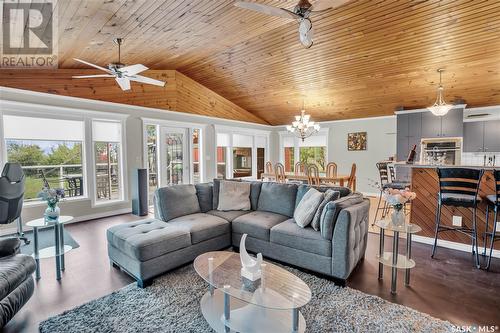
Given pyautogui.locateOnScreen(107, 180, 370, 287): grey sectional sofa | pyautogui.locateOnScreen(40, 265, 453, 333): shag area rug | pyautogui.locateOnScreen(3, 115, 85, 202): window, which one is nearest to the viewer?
pyautogui.locateOnScreen(40, 265, 453, 333): shag area rug

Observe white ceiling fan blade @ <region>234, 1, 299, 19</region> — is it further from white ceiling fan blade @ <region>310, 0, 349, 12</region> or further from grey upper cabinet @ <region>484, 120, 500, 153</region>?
grey upper cabinet @ <region>484, 120, 500, 153</region>

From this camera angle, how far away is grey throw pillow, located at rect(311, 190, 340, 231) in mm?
2791

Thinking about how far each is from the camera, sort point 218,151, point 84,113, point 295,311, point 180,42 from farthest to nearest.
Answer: point 218,151
point 84,113
point 180,42
point 295,311

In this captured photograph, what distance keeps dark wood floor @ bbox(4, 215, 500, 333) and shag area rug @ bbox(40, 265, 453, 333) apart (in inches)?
6.3

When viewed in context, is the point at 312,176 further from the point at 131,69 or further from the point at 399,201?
the point at 131,69

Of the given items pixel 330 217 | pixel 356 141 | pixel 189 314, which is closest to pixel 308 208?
pixel 330 217

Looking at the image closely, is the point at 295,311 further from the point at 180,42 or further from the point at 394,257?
the point at 180,42

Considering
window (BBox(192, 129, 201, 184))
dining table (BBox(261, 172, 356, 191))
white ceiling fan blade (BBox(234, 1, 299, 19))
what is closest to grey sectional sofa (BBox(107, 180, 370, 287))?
white ceiling fan blade (BBox(234, 1, 299, 19))

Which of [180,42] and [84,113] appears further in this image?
[84,113]

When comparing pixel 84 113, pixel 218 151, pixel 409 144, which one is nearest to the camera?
pixel 84 113

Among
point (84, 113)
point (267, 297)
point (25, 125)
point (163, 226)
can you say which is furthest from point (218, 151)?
point (267, 297)

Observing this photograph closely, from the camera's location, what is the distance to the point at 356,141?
803 centimetres

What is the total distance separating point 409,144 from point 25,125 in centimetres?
826

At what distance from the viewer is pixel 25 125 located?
457 cm
